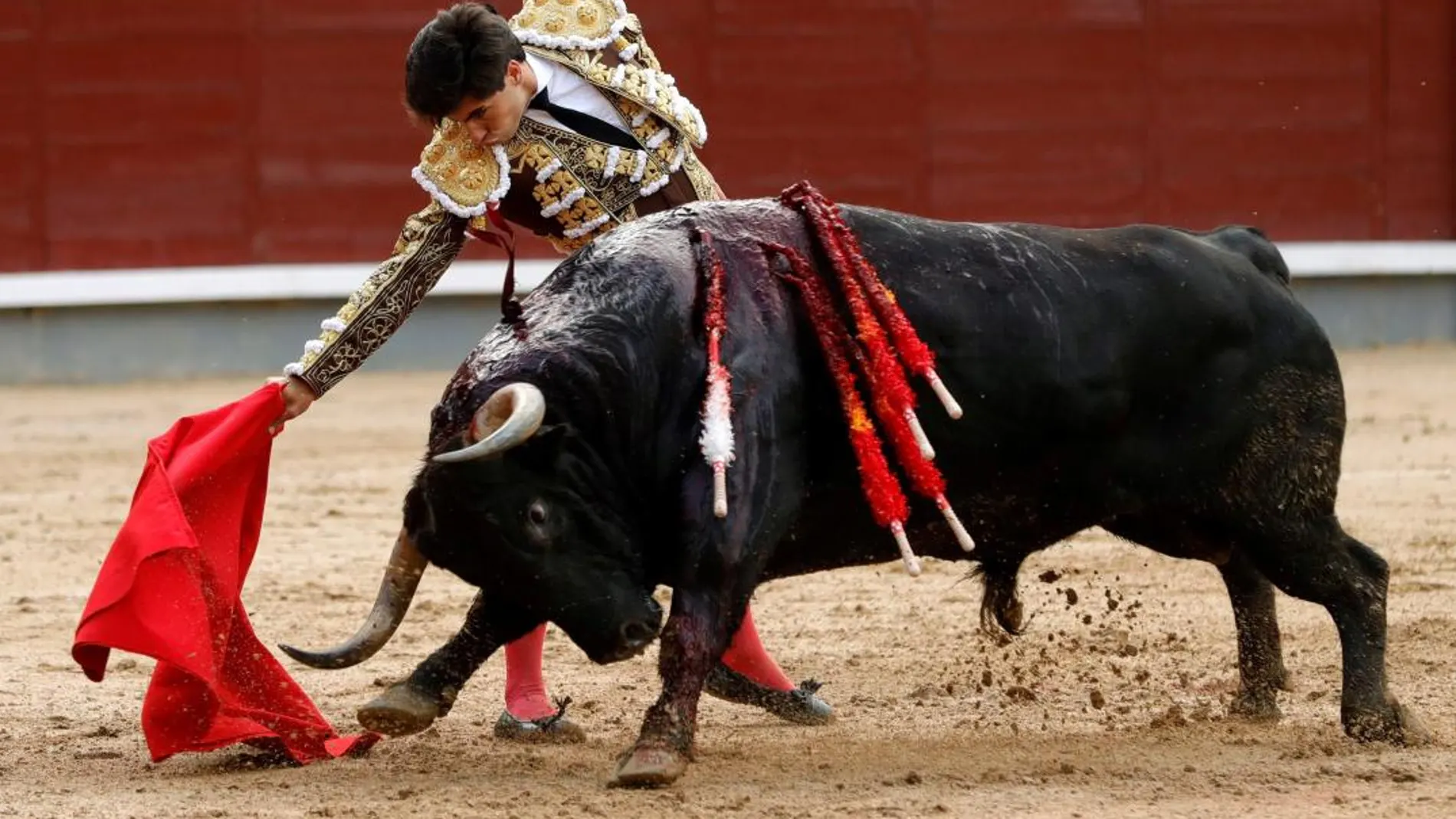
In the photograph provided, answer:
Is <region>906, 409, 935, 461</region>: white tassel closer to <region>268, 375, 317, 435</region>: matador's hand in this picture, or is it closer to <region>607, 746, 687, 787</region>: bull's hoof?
<region>607, 746, 687, 787</region>: bull's hoof

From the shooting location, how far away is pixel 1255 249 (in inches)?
144

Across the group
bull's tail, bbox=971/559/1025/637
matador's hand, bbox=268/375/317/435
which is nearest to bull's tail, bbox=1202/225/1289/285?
bull's tail, bbox=971/559/1025/637

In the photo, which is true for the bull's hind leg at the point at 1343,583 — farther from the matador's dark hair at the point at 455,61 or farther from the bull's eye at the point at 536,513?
the matador's dark hair at the point at 455,61

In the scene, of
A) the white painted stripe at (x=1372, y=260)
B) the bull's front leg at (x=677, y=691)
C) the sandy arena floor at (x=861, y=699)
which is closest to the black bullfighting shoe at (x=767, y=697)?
A: the sandy arena floor at (x=861, y=699)

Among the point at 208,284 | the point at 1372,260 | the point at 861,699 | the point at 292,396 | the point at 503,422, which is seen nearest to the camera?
the point at 503,422

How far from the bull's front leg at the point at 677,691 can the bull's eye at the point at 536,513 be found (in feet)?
0.69

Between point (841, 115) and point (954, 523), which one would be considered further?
point (841, 115)

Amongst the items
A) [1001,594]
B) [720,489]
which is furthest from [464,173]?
[1001,594]

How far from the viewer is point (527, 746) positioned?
359cm

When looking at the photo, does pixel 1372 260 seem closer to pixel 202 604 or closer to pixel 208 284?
pixel 208 284

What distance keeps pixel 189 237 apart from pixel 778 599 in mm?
4859

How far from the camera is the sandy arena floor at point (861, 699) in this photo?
3.15m

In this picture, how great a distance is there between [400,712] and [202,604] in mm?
352

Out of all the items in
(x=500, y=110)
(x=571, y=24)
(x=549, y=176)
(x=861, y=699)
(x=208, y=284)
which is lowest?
(x=208, y=284)
